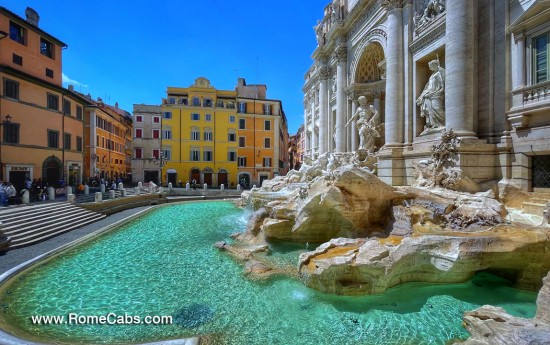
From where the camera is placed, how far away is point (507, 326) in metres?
3.86

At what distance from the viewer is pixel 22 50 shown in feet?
62.5

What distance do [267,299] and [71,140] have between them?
84.0 feet

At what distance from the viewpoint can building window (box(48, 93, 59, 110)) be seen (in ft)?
68.3

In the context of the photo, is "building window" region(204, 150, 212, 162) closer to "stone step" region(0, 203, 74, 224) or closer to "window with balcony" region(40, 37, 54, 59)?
"window with balcony" region(40, 37, 54, 59)

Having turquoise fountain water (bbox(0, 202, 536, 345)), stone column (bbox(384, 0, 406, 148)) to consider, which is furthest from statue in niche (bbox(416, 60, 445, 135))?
turquoise fountain water (bbox(0, 202, 536, 345))

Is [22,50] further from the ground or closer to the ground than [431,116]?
further from the ground

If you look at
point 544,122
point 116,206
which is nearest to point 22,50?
point 116,206

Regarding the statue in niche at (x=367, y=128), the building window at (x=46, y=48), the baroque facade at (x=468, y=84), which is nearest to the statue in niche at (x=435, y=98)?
the baroque facade at (x=468, y=84)

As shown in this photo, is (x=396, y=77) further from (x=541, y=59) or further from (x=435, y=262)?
(x=435, y=262)

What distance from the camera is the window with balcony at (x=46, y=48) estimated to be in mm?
20844

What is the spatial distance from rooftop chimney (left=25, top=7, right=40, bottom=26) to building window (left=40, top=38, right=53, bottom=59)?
256cm

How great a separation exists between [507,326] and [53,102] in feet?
93.6

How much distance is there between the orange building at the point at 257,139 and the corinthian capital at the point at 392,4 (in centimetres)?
2649

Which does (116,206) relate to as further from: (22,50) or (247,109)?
(247,109)
